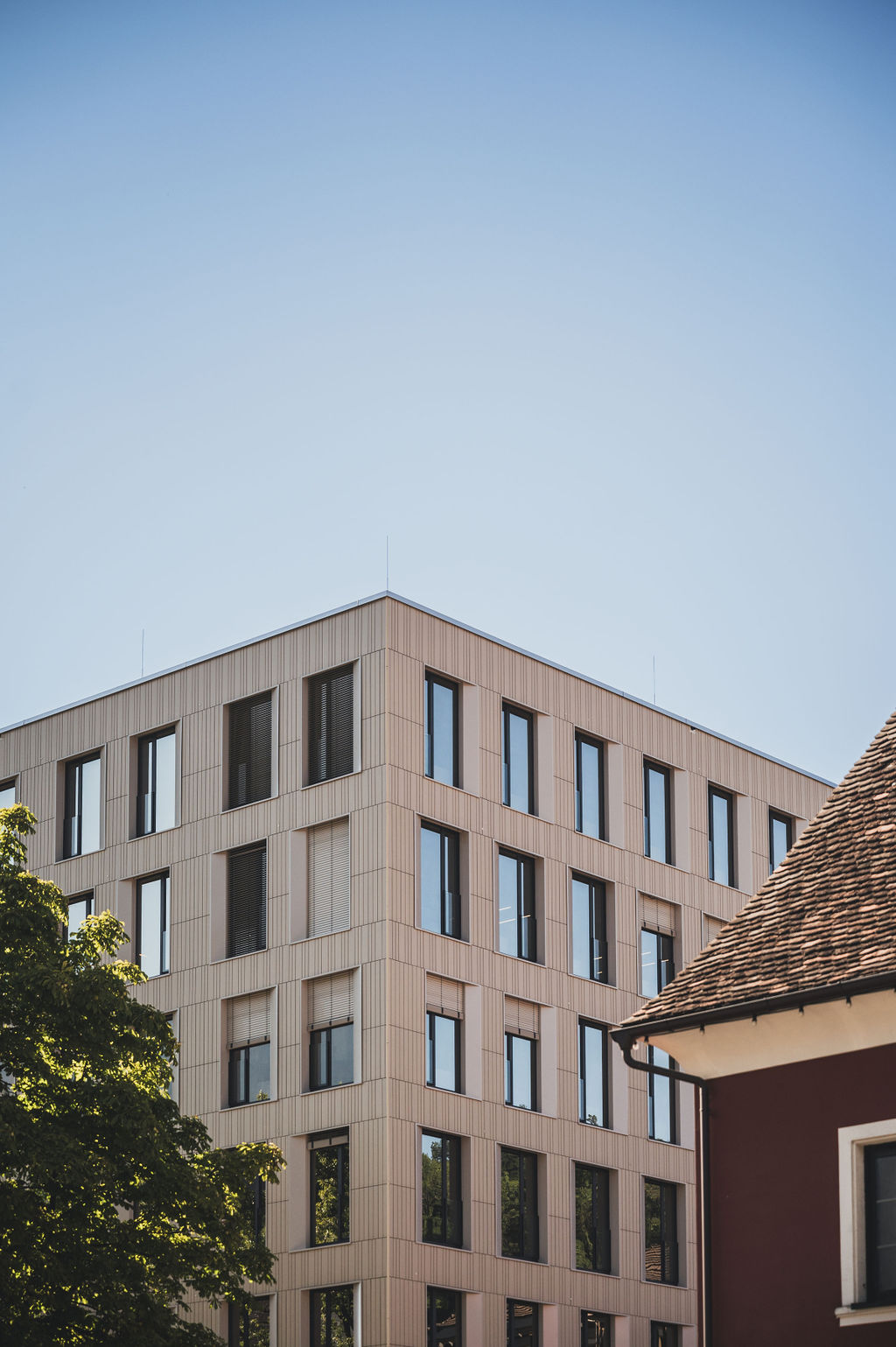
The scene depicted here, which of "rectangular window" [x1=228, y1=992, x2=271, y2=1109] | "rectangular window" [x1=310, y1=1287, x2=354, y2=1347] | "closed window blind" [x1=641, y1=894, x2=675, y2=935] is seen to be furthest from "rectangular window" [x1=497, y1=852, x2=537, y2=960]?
"rectangular window" [x1=310, y1=1287, x2=354, y2=1347]

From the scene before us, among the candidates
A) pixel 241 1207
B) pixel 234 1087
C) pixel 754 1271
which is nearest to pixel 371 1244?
pixel 234 1087

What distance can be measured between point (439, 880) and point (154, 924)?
6.35 m

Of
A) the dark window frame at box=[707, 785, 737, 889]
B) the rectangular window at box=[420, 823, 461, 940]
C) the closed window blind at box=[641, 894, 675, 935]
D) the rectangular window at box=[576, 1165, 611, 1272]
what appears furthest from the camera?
the dark window frame at box=[707, 785, 737, 889]

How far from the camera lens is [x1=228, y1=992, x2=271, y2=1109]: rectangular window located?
129ft

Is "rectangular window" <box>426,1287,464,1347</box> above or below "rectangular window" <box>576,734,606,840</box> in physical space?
below

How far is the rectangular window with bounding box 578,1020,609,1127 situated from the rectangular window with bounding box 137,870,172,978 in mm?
8465

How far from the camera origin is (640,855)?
4409 centimetres

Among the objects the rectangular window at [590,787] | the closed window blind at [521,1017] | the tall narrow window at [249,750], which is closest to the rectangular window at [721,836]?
the rectangular window at [590,787]

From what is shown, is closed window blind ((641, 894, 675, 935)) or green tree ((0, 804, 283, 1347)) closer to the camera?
green tree ((0, 804, 283, 1347))

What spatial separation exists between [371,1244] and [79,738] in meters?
13.2

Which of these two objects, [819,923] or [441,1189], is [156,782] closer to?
[441,1189]

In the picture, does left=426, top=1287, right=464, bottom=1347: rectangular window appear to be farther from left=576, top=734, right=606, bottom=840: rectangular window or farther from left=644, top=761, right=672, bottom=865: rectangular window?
left=644, top=761, right=672, bottom=865: rectangular window

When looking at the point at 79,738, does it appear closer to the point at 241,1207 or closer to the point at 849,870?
the point at 241,1207

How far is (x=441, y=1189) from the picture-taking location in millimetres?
37875
